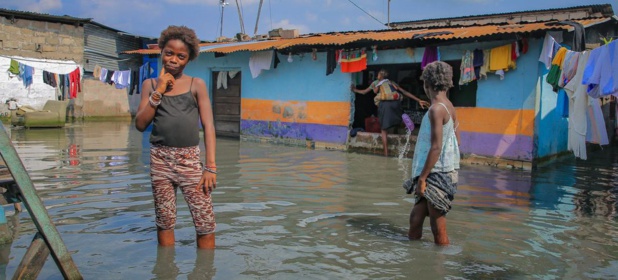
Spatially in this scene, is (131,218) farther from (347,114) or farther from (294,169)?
(347,114)

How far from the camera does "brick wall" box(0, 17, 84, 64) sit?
19.5 meters

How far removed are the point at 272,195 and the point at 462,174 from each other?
3.72 meters

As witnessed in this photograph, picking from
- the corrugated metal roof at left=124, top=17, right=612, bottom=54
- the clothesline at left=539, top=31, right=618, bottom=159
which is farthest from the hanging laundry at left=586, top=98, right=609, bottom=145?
the corrugated metal roof at left=124, top=17, right=612, bottom=54

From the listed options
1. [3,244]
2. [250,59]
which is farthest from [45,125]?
[3,244]

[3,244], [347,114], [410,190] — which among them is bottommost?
[3,244]

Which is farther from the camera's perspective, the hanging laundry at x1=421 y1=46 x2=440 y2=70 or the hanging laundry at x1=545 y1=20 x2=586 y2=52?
the hanging laundry at x1=421 y1=46 x2=440 y2=70

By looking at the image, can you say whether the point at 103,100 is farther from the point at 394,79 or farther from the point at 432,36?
the point at 432,36

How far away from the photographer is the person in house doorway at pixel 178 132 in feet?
12.2

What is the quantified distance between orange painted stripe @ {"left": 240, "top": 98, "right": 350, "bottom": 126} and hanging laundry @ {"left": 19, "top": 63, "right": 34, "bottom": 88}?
9691 mm

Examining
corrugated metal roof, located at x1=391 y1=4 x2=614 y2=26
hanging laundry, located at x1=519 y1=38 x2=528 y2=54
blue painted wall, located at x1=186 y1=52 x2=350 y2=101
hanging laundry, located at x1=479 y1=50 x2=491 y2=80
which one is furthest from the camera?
corrugated metal roof, located at x1=391 y1=4 x2=614 y2=26

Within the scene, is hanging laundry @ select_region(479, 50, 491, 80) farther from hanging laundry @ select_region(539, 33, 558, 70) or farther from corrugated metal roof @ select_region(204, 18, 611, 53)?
hanging laundry @ select_region(539, 33, 558, 70)

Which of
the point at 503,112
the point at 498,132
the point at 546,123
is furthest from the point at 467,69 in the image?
the point at 546,123

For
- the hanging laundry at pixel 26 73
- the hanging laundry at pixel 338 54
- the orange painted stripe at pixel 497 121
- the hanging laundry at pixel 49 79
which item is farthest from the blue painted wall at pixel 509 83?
the hanging laundry at pixel 26 73

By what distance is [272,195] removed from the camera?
22.4 ft
